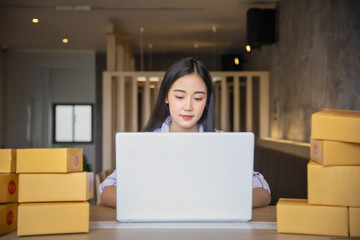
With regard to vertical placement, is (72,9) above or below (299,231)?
above

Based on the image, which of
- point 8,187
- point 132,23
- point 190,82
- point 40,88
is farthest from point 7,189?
point 40,88

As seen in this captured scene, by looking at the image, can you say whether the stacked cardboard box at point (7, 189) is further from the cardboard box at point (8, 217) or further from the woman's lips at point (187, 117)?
the woman's lips at point (187, 117)

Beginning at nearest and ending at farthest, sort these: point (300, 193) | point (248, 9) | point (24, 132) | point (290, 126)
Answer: point (300, 193) → point (290, 126) → point (248, 9) → point (24, 132)

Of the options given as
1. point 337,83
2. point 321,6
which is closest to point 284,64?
point 321,6

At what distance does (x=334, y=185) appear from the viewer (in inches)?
55.4

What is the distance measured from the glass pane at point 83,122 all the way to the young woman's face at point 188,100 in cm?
1142

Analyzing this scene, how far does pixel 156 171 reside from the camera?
1.40 m

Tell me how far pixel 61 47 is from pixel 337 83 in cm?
601

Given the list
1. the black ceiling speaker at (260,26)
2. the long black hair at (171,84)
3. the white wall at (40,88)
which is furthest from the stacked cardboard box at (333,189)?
the white wall at (40,88)

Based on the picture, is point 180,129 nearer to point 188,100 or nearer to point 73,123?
point 188,100

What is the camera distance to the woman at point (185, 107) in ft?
5.97

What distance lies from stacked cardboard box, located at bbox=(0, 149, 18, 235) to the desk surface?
4 centimetres

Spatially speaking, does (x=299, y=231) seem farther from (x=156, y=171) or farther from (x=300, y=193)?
(x=300, y=193)

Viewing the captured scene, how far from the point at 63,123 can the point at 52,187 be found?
474 inches
